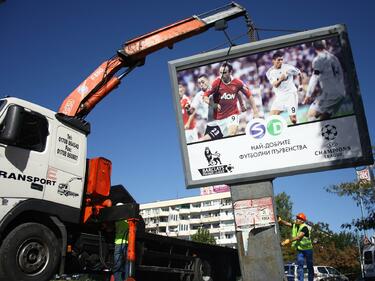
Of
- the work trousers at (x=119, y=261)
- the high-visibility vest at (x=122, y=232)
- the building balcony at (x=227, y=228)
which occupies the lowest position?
the work trousers at (x=119, y=261)

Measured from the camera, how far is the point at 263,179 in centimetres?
619

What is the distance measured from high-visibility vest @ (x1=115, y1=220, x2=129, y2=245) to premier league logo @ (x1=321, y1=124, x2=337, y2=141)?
3637 millimetres

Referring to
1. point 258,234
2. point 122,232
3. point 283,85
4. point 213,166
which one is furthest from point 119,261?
point 283,85

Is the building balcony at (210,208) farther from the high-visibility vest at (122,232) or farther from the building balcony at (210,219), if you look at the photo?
the high-visibility vest at (122,232)

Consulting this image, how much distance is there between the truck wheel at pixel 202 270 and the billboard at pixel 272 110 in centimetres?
312

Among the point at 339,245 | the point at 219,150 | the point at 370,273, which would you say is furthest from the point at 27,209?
the point at 339,245

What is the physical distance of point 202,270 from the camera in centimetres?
909

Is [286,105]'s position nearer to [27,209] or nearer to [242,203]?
[242,203]

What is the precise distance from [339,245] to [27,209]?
163 ft

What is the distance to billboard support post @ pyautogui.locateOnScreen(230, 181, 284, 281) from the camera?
573 centimetres

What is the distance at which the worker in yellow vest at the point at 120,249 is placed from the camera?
22.8 ft

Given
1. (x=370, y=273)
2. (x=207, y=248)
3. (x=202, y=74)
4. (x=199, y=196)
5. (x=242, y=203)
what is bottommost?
(x=370, y=273)

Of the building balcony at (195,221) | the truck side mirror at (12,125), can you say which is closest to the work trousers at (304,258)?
the truck side mirror at (12,125)

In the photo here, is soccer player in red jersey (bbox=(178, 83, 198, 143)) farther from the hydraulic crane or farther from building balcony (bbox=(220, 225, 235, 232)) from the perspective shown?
building balcony (bbox=(220, 225, 235, 232))
